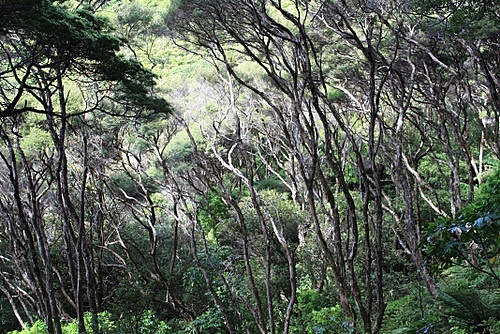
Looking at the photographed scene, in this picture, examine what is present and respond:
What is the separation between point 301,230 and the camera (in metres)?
10.6

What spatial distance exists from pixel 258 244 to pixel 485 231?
7.66 m

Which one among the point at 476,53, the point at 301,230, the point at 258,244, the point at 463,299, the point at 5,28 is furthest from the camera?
the point at 301,230

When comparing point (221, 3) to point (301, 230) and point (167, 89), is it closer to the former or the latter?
point (301, 230)

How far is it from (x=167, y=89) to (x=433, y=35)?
15.1 metres

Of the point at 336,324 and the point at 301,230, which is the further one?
the point at 301,230

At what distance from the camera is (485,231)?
2309 millimetres

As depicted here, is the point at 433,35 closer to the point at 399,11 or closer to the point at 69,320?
the point at 399,11

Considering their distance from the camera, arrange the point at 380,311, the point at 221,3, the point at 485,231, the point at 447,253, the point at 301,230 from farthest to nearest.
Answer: the point at 301,230 < the point at 221,3 < the point at 380,311 < the point at 447,253 < the point at 485,231

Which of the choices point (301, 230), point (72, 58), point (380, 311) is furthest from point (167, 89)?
point (380, 311)

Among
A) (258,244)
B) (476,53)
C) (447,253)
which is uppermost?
(476,53)

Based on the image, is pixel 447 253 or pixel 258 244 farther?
pixel 258 244

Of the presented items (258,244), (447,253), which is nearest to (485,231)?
(447,253)

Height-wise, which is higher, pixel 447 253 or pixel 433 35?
pixel 433 35

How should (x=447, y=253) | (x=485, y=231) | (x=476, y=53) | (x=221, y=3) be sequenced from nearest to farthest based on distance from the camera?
(x=485, y=231), (x=447, y=253), (x=221, y=3), (x=476, y=53)
